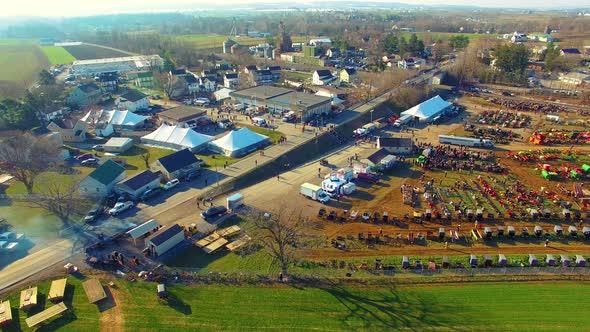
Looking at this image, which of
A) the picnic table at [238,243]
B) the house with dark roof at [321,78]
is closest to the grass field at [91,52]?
the house with dark roof at [321,78]

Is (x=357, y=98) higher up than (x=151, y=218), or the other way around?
(x=357, y=98)

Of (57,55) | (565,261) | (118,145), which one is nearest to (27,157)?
(118,145)

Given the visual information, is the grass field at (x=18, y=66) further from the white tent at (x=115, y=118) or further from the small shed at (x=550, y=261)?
the small shed at (x=550, y=261)

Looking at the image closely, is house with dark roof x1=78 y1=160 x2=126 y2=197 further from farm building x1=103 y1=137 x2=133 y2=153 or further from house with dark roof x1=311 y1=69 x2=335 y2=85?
house with dark roof x1=311 y1=69 x2=335 y2=85

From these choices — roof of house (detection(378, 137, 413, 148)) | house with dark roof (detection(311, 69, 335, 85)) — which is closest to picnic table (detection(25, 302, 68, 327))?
roof of house (detection(378, 137, 413, 148))

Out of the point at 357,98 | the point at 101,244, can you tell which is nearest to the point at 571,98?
the point at 357,98

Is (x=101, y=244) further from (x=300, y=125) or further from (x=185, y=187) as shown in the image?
(x=300, y=125)
